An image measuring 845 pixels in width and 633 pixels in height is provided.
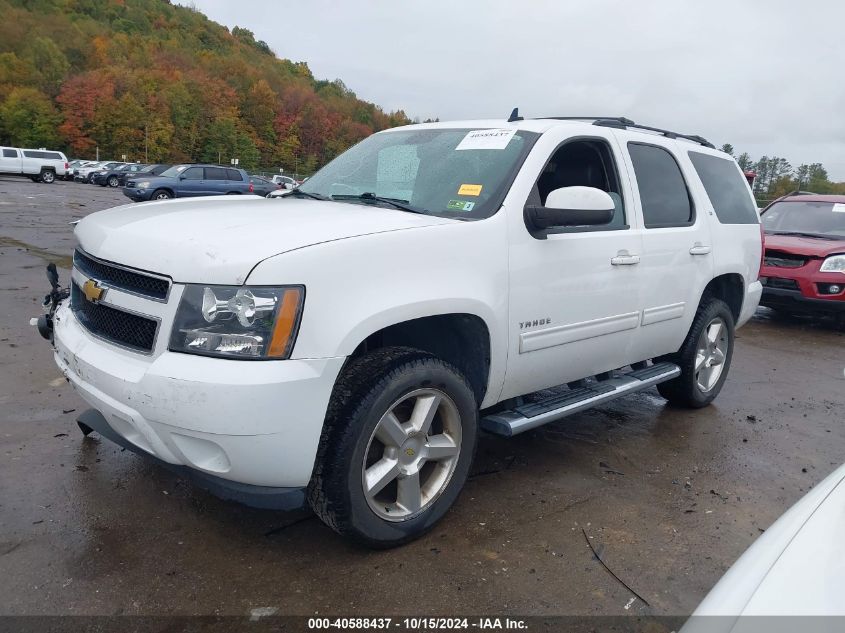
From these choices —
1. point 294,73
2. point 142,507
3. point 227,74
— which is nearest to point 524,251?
point 142,507

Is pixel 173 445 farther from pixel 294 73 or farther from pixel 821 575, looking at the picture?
pixel 294 73

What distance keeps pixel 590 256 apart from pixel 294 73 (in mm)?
156244

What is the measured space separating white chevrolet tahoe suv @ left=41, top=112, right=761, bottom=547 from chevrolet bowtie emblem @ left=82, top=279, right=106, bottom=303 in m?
0.01

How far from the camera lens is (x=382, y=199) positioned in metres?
3.29

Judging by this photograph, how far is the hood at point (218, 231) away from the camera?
2293mm

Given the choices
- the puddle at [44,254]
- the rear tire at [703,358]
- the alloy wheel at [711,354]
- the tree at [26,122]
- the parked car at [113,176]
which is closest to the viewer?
the rear tire at [703,358]

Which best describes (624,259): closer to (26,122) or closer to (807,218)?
(807,218)

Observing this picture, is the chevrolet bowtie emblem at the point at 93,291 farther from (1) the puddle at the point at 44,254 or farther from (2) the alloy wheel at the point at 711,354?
(1) the puddle at the point at 44,254

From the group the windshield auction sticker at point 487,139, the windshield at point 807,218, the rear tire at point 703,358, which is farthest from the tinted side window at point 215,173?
the windshield auction sticker at point 487,139

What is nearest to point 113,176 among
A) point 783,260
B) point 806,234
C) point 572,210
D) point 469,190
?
point 806,234

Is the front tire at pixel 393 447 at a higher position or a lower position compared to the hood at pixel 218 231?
lower

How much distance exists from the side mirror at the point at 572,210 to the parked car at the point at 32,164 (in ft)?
127

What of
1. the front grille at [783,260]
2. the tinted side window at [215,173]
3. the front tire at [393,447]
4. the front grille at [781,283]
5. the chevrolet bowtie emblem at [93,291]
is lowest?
the tinted side window at [215,173]

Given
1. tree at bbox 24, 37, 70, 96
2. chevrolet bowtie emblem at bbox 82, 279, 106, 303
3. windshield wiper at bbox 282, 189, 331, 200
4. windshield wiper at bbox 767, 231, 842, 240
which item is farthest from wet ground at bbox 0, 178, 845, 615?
tree at bbox 24, 37, 70, 96
